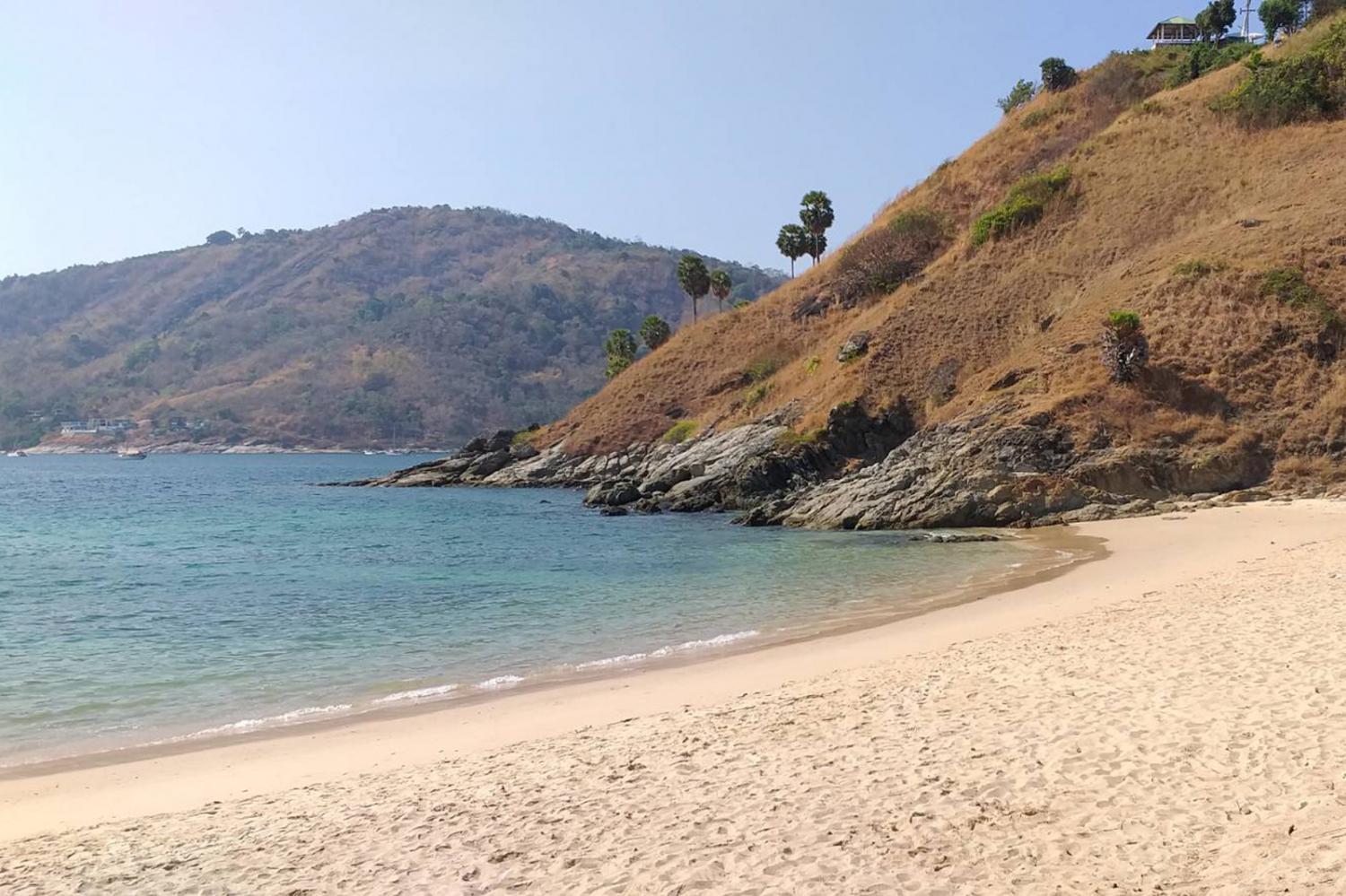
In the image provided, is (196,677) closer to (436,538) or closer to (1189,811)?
(1189,811)

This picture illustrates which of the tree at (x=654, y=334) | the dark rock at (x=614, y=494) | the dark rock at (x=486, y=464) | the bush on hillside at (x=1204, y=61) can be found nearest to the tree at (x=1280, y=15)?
the bush on hillside at (x=1204, y=61)

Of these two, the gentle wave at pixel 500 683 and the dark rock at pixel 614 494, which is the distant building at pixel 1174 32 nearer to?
the dark rock at pixel 614 494

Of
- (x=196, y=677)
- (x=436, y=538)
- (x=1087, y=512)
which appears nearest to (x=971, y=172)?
(x=1087, y=512)

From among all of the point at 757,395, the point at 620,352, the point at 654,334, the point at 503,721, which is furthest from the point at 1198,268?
the point at 620,352

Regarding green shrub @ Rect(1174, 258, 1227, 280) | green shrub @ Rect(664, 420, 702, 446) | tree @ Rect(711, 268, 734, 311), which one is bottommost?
green shrub @ Rect(664, 420, 702, 446)

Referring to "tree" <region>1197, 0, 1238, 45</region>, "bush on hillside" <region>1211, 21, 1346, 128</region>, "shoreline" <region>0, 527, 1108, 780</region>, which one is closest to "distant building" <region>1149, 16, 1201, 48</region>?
"tree" <region>1197, 0, 1238, 45</region>

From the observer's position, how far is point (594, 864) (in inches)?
274

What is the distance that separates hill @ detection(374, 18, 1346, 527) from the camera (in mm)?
36594

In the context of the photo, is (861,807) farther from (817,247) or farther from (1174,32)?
(1174,32)

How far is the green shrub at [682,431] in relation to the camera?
214ft

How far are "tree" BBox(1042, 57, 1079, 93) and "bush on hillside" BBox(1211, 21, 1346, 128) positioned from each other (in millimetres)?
20484

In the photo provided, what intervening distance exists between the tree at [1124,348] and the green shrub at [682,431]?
29129 millimetres

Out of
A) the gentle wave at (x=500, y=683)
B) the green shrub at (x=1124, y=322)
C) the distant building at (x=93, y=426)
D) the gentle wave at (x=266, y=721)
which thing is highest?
the distant building at (x=93, y=426)

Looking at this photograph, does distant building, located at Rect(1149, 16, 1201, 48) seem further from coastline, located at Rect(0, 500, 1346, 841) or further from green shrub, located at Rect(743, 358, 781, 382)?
coastline, located at Rect(0, 500, 1346, 841)
